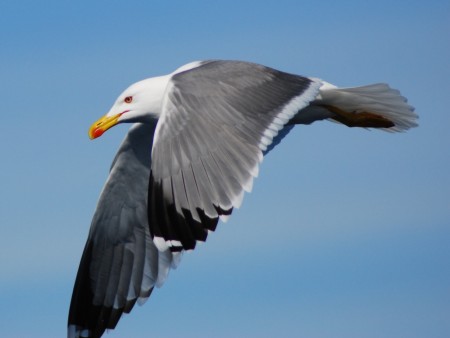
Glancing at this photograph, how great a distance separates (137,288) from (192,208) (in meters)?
2.88

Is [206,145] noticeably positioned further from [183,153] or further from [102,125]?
[102,125]

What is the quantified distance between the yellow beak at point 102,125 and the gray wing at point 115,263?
995 millimetres

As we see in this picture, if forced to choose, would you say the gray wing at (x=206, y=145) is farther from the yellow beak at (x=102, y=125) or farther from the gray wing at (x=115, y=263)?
the gray wing at (x=115, y=263)

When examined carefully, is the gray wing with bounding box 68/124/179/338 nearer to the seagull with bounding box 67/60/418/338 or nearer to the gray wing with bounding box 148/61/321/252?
the seagull with bounding box 67/60/418/338

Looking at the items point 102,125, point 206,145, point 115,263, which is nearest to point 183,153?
point 206,145

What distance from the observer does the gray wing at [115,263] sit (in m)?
10.4

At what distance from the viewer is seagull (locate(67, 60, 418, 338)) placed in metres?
7.86

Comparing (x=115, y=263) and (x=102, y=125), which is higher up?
(x=102, y=125)

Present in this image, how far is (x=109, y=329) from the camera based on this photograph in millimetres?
10555

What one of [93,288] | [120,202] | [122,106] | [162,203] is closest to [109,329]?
[93,288]

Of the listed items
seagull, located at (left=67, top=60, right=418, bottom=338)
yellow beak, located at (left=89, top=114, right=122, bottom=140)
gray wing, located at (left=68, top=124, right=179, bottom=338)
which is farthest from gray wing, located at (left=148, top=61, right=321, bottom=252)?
gray wing, located at (left=68, top=124, right=179, bottom=338)

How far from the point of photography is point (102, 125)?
938 centimetres

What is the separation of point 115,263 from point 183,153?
279 cm

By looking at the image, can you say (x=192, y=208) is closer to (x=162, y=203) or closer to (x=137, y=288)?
(x=162, y=203)
